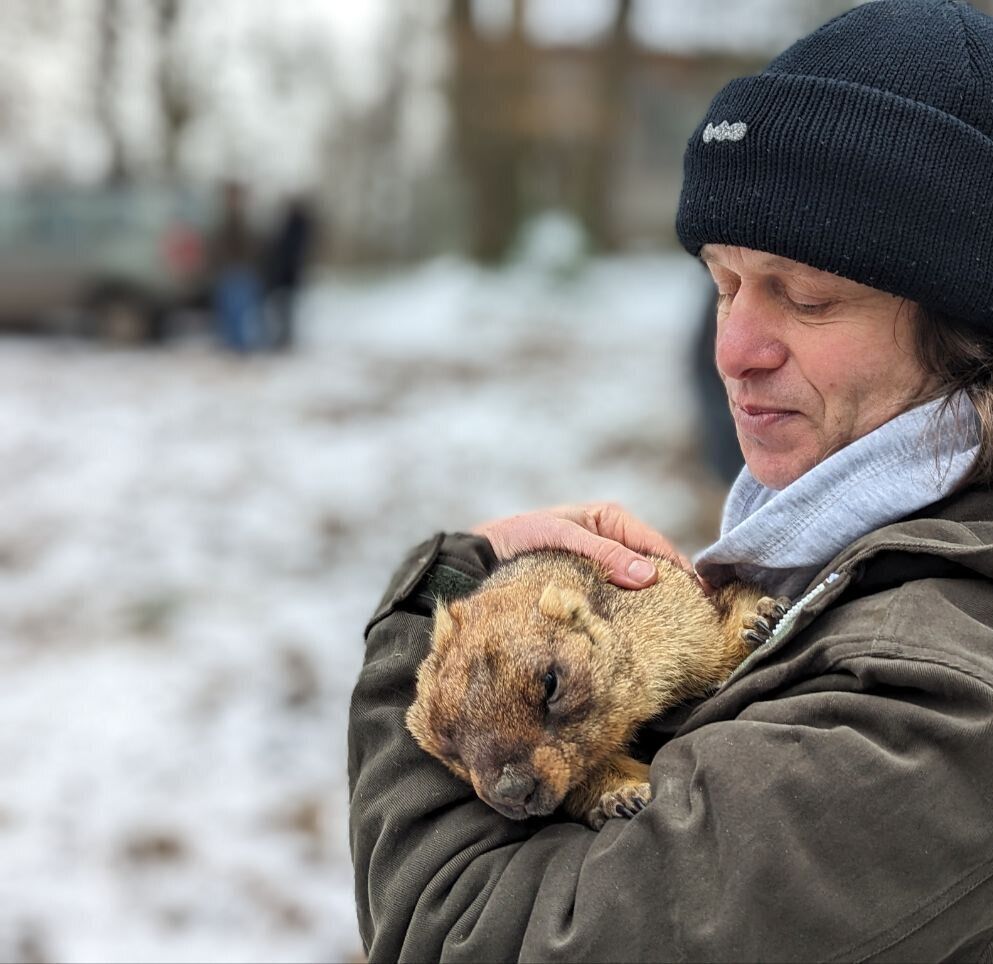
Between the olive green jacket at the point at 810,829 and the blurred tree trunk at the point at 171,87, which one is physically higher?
the olive green jacket at the point at 810,829

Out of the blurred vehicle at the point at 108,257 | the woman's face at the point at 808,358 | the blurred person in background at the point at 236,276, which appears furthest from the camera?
the blurred vehicle at the point at 108,257

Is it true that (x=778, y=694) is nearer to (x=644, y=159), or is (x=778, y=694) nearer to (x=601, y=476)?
(x=601, y=476)

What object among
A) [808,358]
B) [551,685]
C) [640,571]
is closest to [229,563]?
[640,571]

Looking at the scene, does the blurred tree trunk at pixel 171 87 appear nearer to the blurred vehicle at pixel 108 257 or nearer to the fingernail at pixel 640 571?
the blurred vehicle at pixel 108 257

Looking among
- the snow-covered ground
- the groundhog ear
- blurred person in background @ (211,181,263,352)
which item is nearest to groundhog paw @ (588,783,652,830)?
the groundhog ear

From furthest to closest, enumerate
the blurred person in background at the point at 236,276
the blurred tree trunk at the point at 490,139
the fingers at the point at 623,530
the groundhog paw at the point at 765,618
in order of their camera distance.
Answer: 1. the blurred tree trunk at the point at 490,139
2. the blurred person in background at the point at 236,276
3. the fingers at the point at 623,530
4. the groundhog paw at the point at 765,618

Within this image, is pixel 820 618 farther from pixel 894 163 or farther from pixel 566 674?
pixel 894 163

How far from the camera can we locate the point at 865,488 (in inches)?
74.1

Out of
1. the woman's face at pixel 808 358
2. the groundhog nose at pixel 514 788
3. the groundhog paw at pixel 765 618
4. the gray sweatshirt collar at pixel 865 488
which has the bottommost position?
the groundhog nose at pixel 514 788

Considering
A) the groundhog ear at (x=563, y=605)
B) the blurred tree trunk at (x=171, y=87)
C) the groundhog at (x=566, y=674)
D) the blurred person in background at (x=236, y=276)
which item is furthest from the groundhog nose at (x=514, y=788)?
the blurred tree trunk at (x=171, y=87)

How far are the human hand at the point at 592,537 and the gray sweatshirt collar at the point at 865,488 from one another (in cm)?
32

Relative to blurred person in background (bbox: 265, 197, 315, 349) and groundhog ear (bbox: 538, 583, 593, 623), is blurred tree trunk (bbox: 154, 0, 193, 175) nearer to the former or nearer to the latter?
blurred person in background (bbox: 265, 197, 315, 349)

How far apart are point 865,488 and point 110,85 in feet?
80.2

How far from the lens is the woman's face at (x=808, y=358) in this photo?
1.93 meters
